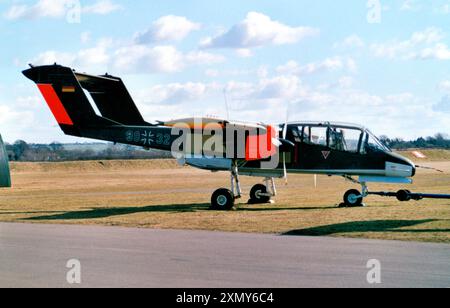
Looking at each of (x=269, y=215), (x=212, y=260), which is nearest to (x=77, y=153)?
(x=269, y=215)

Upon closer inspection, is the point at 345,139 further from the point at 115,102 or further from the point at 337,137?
the point at 115,102

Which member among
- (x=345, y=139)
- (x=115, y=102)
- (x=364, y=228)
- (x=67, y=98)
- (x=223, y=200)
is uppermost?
(x=115, y=102)

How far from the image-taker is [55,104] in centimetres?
2459

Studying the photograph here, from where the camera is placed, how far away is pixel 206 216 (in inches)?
790

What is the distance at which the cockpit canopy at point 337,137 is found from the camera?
75.6 ft

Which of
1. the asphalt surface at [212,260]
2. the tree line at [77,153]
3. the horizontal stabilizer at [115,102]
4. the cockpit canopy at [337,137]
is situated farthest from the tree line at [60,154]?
the asphalt surface at [212,260]

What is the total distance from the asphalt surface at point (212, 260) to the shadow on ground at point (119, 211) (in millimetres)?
4394

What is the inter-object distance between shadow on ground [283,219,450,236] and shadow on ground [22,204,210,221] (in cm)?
701

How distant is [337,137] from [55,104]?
11147mm

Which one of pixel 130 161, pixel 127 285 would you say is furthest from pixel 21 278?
pixel 130 161

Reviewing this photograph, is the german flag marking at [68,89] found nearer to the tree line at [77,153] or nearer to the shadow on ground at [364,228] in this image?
the shadow on ground at [364,228]

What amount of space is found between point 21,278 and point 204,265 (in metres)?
3.10

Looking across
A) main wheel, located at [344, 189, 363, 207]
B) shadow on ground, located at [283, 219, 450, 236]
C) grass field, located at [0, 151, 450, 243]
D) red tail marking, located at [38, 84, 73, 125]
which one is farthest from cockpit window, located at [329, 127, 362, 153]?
red tail marking, located at [38, 84, 73, 125]

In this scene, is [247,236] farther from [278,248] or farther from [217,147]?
[217,147]
